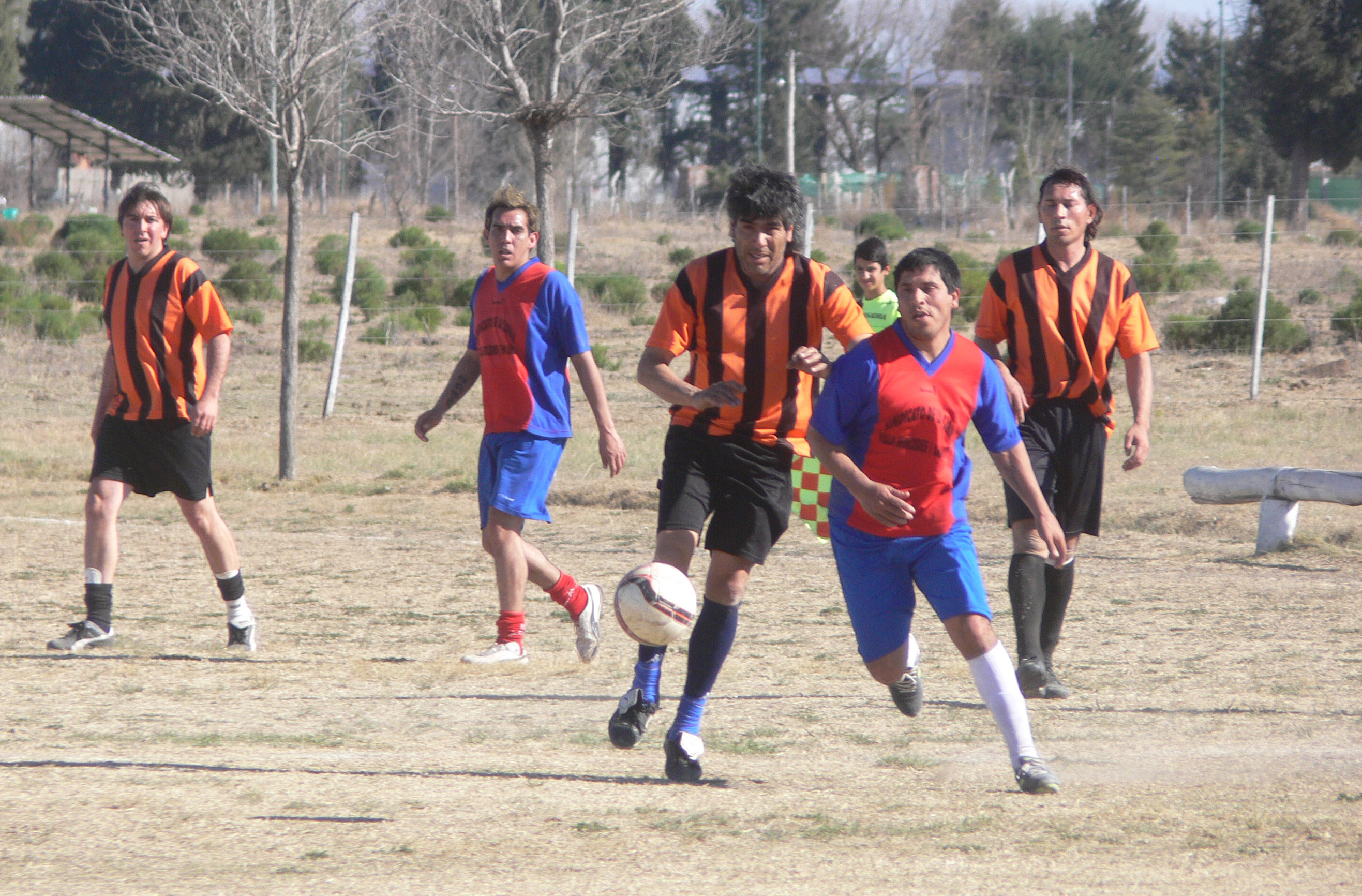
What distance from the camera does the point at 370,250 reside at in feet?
103

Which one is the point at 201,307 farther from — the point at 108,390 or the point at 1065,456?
the point at 1065,456

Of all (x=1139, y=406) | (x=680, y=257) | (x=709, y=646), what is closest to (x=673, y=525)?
(x=709, y=646)

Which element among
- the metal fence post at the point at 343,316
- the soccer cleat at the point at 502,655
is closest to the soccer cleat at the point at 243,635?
the soccer cleat at the point at 502,655

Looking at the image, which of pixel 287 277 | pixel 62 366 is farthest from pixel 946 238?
pixel 287 277

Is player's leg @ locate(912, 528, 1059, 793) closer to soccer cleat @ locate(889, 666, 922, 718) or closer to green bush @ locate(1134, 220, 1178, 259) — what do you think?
soccer cleat @ locate(889, 666, 922, 718)

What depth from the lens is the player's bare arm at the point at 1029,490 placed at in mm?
4250

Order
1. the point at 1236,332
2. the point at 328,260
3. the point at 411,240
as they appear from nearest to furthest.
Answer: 1. the point at 1236,332
2. the point at 328,260
3. the point at 411,240

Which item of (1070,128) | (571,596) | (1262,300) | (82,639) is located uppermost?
(1070,128)

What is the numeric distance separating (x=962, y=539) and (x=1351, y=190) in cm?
4558

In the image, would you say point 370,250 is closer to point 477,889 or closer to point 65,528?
point 65,528

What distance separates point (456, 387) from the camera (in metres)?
6.27

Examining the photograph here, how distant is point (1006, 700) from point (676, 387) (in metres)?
1.31

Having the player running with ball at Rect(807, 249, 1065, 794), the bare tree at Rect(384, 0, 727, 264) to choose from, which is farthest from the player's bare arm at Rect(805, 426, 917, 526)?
the bare tree at Rect(384, 0, 727, 264)

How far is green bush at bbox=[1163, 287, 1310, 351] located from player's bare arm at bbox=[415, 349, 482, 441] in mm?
14932
